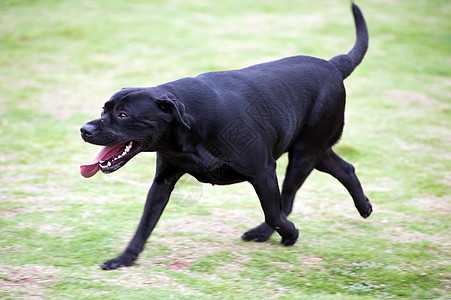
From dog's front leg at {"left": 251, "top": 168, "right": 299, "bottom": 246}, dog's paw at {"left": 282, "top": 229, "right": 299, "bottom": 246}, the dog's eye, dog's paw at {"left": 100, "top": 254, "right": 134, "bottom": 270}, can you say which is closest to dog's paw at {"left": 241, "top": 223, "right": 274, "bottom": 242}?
dog's paw at {"left": 282, "top": 229, "right": 299, "bottom": 246}

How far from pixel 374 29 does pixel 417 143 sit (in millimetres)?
6865

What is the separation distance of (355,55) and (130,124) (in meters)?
2.49

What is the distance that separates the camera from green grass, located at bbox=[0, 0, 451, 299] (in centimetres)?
406

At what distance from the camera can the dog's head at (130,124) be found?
12.1ft

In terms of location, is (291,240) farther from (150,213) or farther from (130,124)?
(130,124)

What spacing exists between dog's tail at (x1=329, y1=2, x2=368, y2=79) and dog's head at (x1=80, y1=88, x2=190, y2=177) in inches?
73.6

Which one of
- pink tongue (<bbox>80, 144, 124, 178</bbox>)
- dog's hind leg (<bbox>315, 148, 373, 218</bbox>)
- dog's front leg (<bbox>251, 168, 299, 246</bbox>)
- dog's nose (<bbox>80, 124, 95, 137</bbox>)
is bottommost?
dog's hind leg (<bbox>315, 148, 373, 218</bbox>)

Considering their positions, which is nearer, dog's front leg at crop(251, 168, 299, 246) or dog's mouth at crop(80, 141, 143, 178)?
dog's mouth at crop(80, 141, 143, 178)

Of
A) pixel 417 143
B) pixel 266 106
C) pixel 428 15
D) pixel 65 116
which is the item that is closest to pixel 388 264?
pixel 266 106

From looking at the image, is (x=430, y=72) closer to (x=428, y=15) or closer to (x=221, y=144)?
(x=428, y=15)

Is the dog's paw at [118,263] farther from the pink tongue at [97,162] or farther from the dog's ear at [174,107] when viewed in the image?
the dog's ear at [174,107]

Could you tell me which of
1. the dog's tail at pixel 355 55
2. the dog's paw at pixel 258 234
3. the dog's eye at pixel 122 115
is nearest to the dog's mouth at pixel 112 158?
the dog's eye at pixel 122 115

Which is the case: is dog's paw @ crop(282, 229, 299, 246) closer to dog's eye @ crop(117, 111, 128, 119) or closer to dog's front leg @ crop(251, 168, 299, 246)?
dog's front leg @ crop(251, 168, 299, 246)

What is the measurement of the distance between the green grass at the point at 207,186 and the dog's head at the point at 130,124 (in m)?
0.84
